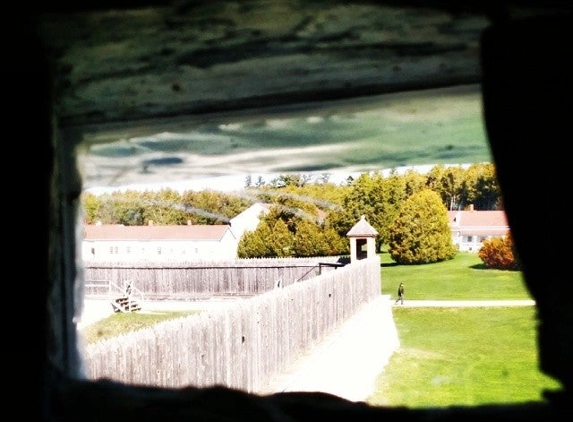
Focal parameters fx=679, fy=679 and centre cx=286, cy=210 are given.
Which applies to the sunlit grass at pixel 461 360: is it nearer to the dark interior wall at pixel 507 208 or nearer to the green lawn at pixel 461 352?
the green lawn at pixel 461 352

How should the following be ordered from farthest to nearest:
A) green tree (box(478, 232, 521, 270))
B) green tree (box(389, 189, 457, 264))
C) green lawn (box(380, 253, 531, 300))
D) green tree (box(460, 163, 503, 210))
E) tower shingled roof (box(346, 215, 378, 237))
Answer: green tree (box(389, 189, 457, 264)), green tree (box(478, 232, 521, 270)), green tree (box(460, 163, 503, 210)), green lawn (box(380, 253, 531, 300)), tower shingled roof (box(346, 215, 378, 237))

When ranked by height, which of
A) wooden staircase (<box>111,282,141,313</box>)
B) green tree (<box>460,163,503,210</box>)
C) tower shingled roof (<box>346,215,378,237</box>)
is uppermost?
green tree (<box>460,163,503,210</box>)

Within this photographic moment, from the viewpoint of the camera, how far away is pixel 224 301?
86.8ft

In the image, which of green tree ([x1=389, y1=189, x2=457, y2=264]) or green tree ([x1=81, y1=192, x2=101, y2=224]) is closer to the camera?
green tree ([x1=81, y1=192, x2=101, y2=224])

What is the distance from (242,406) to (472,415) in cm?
45

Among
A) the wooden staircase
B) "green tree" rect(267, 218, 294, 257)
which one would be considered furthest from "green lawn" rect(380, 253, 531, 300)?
the wooden staircase

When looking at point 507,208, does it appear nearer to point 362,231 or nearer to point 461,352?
point 461,352

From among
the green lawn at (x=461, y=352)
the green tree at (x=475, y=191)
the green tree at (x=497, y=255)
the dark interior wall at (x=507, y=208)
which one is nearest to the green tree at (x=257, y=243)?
the green lawn at (x=461, y=352)

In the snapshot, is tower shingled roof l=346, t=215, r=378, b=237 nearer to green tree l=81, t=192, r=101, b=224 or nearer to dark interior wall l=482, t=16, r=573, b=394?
green tree l=81, t=192, r=101, b=224


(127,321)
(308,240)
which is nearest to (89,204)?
(127,321)

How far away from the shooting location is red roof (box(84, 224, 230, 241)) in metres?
43.7

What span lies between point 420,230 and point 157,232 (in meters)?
18.0

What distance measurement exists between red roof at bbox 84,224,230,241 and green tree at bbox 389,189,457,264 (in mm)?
11067

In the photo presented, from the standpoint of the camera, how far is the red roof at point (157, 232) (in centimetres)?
4372
